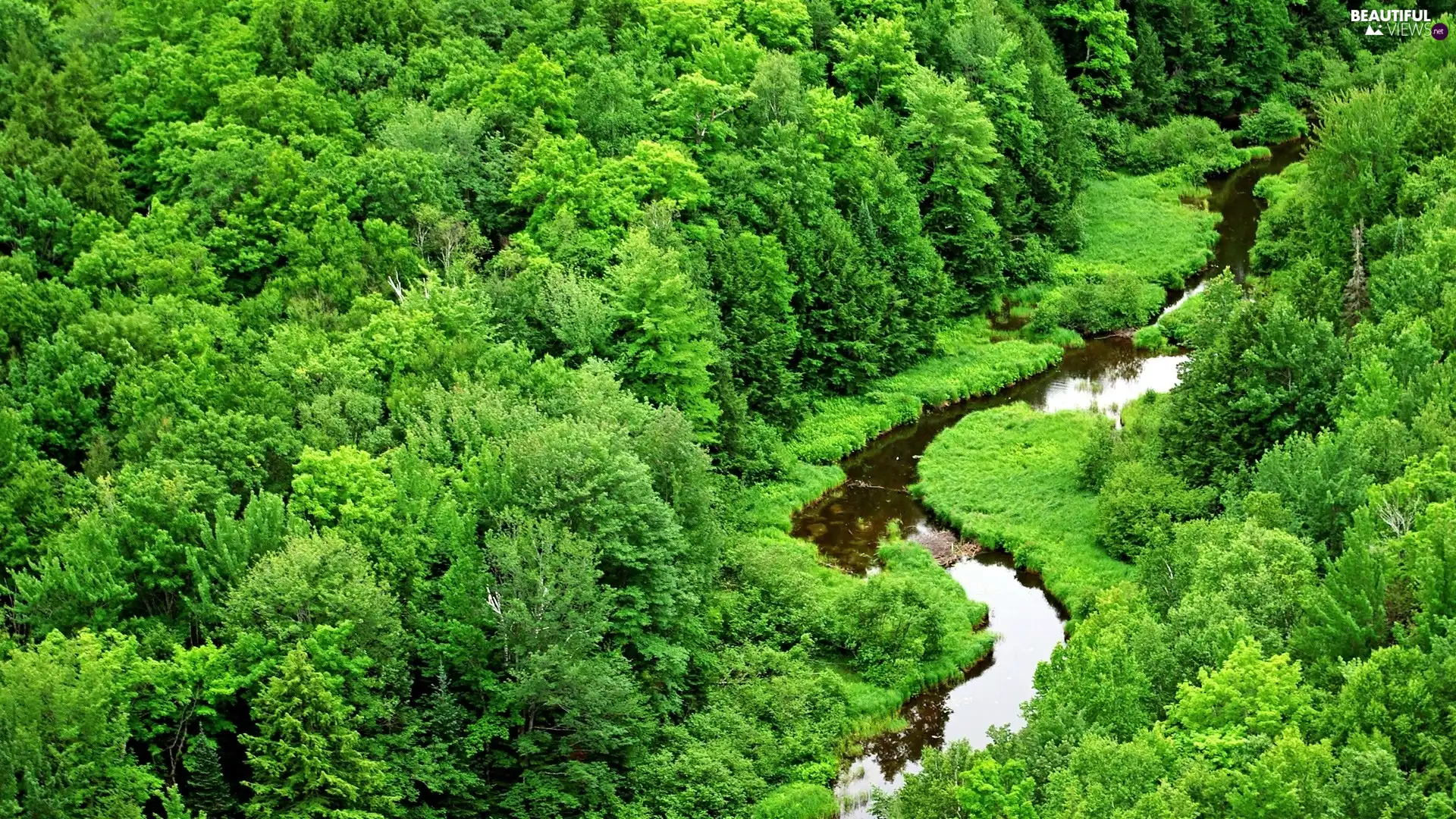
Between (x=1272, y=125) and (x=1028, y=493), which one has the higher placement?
(x=1272, y=125)

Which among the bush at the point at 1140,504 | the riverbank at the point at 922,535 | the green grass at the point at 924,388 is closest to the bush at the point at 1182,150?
the riverbank at the point at 922,535

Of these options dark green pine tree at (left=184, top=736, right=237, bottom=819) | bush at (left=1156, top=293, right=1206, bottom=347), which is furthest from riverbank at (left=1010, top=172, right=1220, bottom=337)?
dark green pine tree at (left=184, top=736, right=237, bottom=819)

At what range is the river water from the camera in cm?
5594

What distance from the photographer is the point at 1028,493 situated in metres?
69.1

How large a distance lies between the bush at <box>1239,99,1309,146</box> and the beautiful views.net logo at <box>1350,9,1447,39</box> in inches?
469

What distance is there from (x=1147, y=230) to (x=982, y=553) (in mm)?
34962

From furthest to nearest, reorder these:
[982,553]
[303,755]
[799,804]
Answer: [982,553] → [799,804] → [303,755]

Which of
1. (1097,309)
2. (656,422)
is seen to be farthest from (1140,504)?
(1097,309)

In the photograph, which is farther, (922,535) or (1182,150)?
(1182,150)

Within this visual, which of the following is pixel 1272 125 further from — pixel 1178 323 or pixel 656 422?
pixel 656 422

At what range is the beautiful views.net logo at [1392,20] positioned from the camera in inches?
4540

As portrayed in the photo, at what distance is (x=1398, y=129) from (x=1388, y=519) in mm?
34957

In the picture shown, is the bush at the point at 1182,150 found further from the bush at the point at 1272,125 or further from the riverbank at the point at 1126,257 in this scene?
the bush at the point at 1272,125

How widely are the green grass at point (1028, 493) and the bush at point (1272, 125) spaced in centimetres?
4181
